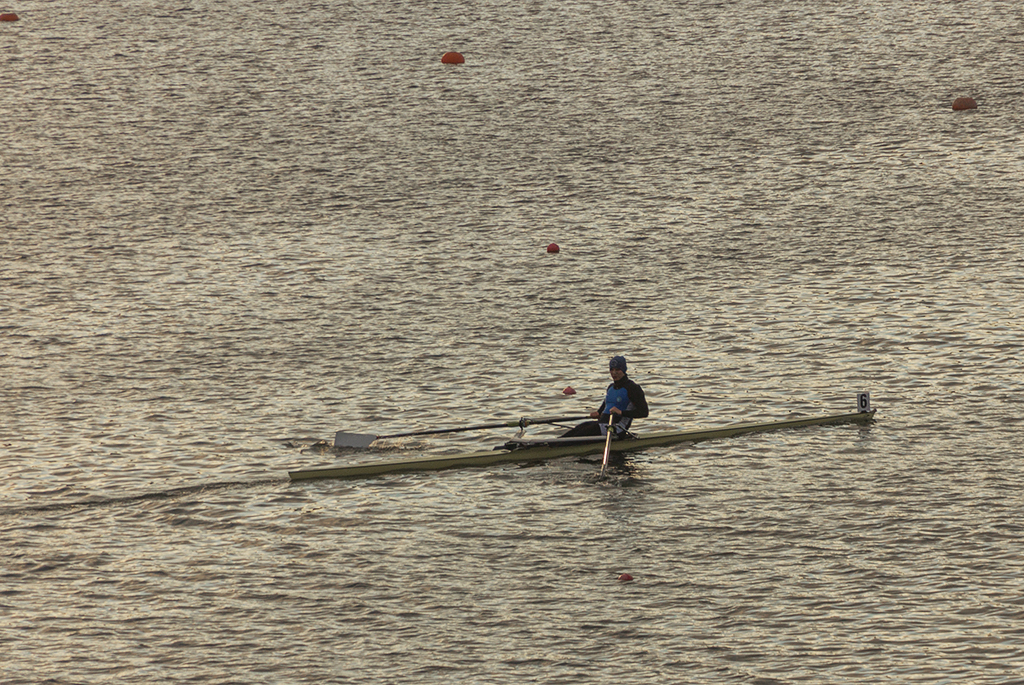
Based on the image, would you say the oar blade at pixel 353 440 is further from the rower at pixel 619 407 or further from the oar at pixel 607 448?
the oar at pixel 607 448

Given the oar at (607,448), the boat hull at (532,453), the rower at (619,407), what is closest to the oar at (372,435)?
the rower at (619,407)

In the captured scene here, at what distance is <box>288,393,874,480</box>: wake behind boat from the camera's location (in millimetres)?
27219

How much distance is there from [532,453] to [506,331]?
337 inches

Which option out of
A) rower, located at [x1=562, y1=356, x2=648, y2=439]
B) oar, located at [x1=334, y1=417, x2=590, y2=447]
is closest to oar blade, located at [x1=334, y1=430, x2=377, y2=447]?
oar, located at [x1=334, y1=417, x2=590, y2=447]

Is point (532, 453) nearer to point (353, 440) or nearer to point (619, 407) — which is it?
point (619, 407)

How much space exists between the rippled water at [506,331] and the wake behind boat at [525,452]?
15.5 inches

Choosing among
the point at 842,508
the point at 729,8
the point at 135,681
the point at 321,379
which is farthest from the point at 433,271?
the point at 729,8

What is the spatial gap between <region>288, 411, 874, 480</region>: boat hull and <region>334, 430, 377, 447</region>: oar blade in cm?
101

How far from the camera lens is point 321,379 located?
1312 inches

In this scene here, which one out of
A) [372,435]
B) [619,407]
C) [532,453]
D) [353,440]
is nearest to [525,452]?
[532,453]

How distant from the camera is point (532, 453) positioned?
2764 centimetres

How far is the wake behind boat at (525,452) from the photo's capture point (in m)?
27.2

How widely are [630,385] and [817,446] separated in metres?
3.95

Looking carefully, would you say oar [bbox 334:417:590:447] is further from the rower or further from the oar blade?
the rower
